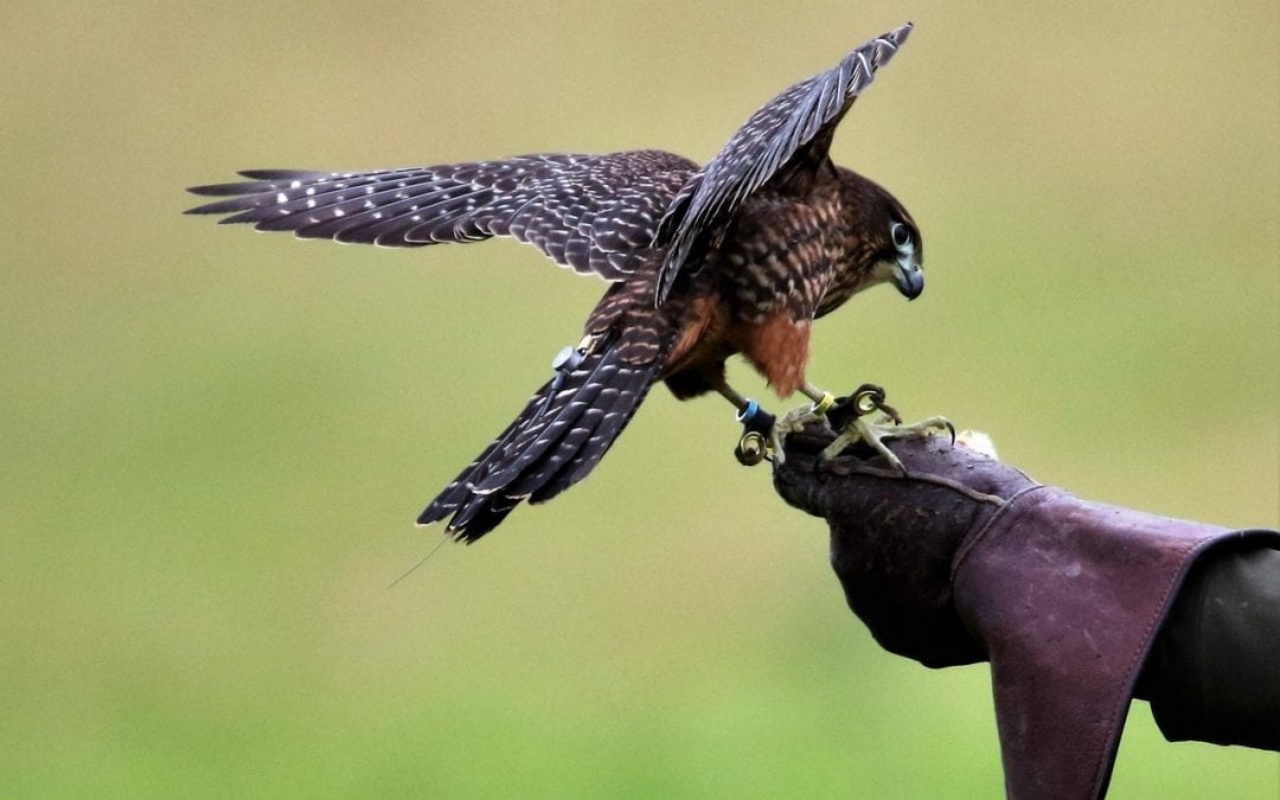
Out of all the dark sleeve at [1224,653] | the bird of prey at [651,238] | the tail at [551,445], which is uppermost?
the bird of prey at [651,238]

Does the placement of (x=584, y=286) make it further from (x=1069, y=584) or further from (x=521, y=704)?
(x=1069, y=584)

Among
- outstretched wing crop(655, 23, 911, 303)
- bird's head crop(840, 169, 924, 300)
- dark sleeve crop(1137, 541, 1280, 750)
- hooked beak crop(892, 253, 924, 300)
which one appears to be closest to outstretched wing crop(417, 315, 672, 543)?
outstretched wing crop(655, 23, 911, 303)

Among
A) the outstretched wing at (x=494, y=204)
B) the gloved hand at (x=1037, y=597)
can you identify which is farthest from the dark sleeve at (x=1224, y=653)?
the outstretched wing at (x=494, y=204)

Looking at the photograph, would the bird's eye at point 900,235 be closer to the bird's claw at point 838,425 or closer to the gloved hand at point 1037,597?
the bird's claw at point 838,425

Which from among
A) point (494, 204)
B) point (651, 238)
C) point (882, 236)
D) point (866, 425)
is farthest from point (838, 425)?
point (494, 204)

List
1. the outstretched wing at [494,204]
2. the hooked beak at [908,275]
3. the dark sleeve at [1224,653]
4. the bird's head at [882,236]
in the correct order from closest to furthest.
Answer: the dark sleeve at [1224,653] < the outstretched wing at [494,204] < the bird's head at [882,236] < the hooked beak at [908,275]

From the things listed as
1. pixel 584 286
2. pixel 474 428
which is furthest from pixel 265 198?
pixel 584 286
